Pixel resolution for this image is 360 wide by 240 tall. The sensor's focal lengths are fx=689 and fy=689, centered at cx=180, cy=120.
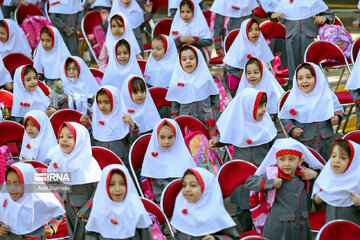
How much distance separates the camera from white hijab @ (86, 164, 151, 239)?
4.76 m

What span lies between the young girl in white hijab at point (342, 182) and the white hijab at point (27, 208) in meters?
1.95

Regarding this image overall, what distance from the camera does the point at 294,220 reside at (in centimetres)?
501

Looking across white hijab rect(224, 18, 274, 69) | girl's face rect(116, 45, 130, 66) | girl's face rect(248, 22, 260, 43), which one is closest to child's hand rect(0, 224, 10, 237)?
girl's face rect(116, 45, 130, 66)

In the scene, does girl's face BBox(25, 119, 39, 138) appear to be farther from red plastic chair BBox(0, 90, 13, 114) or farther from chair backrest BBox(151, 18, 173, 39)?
chair backrest BBox(151, 18, 173, 39)

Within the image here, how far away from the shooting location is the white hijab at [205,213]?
4.66 m

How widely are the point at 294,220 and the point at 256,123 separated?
3.93 ft

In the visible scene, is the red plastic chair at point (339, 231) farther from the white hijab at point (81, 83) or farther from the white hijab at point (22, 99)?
the white hijab at point (22, 99)

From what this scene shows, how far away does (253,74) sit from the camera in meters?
7.03

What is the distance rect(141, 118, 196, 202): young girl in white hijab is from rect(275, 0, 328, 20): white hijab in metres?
3.13

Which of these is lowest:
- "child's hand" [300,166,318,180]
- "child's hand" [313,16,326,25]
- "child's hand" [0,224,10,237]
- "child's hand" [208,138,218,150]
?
"child's hand" [0,224,10,237]

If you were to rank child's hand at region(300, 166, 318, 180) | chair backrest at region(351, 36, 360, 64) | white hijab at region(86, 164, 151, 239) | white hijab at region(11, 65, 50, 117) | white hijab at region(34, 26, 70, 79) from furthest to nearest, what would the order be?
white hijab at region(34, 26, 70, 79), chair backrest at region(351, 36, 360, 64), white hijab at region(11, 65, 50, 117), child's hand at region(300, 166, 318, 180), white hijab at region(86, 164, 151, 239)

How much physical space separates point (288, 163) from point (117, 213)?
1275 mm

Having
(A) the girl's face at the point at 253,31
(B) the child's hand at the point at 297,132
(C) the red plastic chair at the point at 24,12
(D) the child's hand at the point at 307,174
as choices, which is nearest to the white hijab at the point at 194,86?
(A) the girl's face at the point at 253,31

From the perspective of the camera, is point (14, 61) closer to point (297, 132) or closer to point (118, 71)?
point (118, 71)
